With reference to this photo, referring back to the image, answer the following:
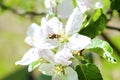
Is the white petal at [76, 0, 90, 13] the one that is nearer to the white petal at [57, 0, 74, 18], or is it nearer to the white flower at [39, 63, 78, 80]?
the white petal at [57, 0, 74, 18]

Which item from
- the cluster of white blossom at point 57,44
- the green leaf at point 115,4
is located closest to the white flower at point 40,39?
the cluster of white blossom at point 57,44

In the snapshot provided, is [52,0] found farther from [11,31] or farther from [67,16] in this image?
[11,31]

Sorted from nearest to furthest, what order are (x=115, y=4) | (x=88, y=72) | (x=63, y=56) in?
1. (x=63, y=56)
2. (x=88, y=72)
3. (x=115, y=4)

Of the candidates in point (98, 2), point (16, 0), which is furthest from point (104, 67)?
point (98, 2)

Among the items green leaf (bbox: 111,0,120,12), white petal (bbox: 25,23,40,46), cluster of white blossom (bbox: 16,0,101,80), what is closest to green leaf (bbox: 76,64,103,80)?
cluster of white blossom (bbox: 16,0,101,80)

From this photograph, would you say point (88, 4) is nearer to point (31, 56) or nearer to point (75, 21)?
point (75, 21)

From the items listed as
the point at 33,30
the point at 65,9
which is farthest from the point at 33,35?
the point at 65,9
